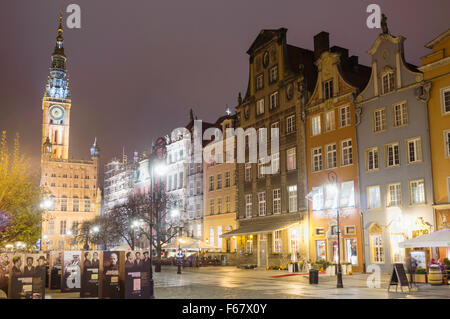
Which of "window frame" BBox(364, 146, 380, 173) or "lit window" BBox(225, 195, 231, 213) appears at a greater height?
"window frame" BBox(364, 146, 380, 173)

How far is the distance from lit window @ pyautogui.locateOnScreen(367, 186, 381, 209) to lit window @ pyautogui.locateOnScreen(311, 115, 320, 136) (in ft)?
24.1

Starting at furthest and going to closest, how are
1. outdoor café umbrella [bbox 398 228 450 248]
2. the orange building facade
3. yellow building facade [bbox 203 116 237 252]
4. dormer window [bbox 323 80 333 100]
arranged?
yellow building facade [bbox 203 116 237 252] < dormer window [bbox 323 80 333 100] < the orange building facade < outdoor café umbrella [bbox 398 228 450 248]

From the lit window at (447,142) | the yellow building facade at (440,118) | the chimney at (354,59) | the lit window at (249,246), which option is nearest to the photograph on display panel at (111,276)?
the yellow building facade at (440,118)

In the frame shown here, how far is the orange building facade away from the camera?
3872 cm

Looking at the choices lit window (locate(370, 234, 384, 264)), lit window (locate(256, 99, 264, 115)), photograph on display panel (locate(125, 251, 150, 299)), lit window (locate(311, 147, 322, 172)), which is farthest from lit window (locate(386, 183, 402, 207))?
photograph on display panel (locate(125, 251, 150, 299))

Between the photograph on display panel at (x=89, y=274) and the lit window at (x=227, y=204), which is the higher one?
the lit window at (x=227, y=204)

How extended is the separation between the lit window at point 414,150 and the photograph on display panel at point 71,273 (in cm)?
2255

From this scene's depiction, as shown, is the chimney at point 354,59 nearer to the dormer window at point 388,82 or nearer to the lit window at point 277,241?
the dormer window at point 388,82

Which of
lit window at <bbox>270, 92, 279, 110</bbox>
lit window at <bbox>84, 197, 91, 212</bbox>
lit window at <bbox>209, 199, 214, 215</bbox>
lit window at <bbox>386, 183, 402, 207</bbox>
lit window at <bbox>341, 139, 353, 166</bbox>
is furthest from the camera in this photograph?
lit window at <bbox>84, 197, 91, 212</bbox>

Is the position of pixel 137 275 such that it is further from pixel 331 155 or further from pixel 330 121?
pixel 330 121

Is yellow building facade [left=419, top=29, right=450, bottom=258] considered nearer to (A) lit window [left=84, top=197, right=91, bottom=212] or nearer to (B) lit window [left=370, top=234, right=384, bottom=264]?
(B) lit window [left=370, top=234, right=384, bottom=264]

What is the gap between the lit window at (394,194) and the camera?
3531 cm

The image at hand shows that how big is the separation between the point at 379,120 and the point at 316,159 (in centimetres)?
701

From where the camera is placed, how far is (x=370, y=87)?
38.2 meters
